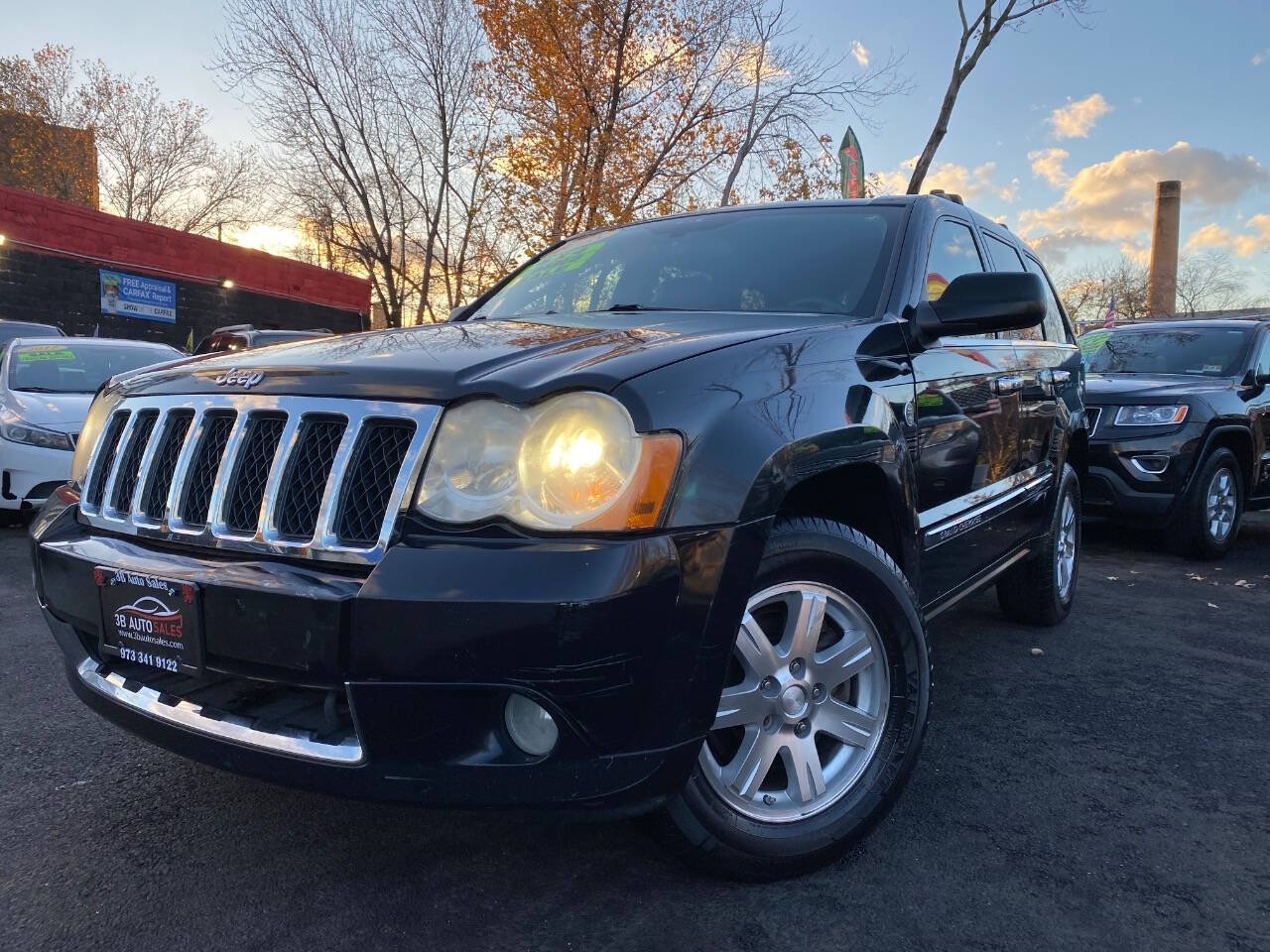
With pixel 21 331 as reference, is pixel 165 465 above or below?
below

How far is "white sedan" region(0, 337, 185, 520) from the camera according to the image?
6137 millimetres

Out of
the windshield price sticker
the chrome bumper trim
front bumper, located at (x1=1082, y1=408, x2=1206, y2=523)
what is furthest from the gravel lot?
the windshield price sticker

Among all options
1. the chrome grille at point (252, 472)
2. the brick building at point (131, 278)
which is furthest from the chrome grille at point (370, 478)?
the brick building at point (131, 278)

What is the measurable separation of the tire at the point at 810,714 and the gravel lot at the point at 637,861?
14 cm

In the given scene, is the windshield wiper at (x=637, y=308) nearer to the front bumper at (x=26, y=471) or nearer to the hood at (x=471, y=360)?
the hood at (x=471, y=360)

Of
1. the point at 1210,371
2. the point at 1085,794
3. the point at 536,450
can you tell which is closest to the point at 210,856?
the point at 536,450

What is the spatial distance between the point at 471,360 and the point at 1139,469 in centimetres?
574

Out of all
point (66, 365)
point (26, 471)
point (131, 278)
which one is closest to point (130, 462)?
point (26, 471)

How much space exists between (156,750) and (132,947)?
1070 mm

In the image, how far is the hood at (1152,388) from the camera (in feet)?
20.7

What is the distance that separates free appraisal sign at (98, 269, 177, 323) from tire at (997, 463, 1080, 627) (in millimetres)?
20425

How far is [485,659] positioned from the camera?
1.64 m

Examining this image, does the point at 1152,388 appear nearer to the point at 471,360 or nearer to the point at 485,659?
the point at 471,360

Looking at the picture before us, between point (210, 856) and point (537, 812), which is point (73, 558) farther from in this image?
point (537, 812)
